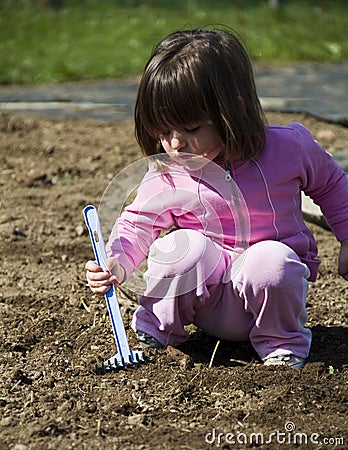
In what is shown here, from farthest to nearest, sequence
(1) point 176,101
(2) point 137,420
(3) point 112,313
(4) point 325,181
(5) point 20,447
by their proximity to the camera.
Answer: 1. (4) point 325,181
2. (3) point 112,313
3. (1) point 176,101
4. (2) point 137,420
5. (5) point 20,447

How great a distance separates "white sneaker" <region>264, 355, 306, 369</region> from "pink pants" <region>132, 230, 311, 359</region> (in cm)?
1

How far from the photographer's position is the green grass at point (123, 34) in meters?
8.34

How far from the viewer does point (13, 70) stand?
27.1ft

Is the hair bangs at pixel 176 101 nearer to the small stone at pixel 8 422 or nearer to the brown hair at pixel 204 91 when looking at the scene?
the brown hair at pixel 204 91

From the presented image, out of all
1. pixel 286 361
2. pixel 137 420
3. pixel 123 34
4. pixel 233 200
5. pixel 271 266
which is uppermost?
pixel 233 200

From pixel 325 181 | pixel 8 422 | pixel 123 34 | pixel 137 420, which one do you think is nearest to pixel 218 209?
pixel 325 181

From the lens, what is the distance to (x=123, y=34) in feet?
32.3

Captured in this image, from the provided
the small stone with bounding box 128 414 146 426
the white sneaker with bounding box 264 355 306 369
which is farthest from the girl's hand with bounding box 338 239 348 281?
the small stone with bounding box 128 414 146 426

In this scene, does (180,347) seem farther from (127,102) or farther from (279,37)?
(279,37)

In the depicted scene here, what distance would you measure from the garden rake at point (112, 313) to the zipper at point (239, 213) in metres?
0.41

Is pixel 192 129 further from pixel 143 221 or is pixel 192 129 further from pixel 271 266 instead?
pixel 271 266

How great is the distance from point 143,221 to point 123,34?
7720mm

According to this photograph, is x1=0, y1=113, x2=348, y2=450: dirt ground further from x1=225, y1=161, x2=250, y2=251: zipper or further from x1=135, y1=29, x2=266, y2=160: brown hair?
x1=135, y1=29, x2=266, y2=160: brown hair

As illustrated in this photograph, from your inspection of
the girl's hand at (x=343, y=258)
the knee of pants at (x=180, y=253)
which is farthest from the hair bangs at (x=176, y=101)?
the girl's hand at (x=343, y=258)
